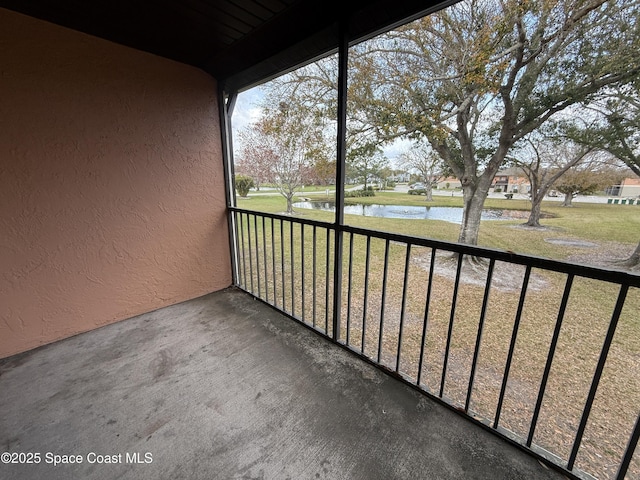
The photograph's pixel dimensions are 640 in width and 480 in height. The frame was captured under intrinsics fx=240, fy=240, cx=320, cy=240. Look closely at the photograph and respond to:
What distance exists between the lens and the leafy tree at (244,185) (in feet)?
10.2

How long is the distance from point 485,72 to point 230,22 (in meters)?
2.31

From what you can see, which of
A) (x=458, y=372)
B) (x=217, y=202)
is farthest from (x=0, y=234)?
(x=458, y=372)

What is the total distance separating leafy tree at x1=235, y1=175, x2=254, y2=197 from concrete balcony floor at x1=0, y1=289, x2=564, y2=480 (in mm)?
1877

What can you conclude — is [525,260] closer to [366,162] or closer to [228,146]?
[366,162]

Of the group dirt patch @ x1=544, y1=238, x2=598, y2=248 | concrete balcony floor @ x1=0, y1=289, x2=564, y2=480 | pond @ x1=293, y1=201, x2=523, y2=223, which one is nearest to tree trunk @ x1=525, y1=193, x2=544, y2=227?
pond @ x1=293, y1=201, x2=523, y2=223

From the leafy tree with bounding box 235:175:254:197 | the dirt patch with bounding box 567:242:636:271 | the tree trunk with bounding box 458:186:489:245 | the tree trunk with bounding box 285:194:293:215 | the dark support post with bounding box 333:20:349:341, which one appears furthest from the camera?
the tree trunk with bounding box 285:194:293:215

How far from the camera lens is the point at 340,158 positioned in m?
1.60

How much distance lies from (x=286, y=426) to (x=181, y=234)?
1.97 meters

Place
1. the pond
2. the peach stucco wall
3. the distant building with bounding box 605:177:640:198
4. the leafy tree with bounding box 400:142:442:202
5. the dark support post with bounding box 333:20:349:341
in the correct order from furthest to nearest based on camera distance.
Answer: the leafy tree with bounding box 400:142:442:202
the pond
the peach stucco wall
the dark support post with bounding box 333:20:349:341
the distant building with bounding box 605:177:640:198

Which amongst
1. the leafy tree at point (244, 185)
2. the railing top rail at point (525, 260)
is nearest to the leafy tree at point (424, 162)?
the railing top rail at point (525, 260)

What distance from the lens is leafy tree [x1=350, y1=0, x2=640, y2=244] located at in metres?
1.78

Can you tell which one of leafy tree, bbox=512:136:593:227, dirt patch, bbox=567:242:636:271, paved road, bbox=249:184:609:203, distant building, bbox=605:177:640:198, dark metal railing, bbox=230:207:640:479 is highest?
leafy tree, bbox=512:136:593:227

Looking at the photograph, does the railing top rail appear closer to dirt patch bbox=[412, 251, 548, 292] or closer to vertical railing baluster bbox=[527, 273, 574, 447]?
vertical railing baluster bbox=[527, 273, 574, 447]

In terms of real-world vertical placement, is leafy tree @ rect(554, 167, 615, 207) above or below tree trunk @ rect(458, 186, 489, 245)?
above
